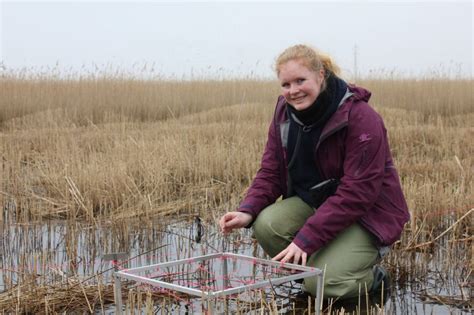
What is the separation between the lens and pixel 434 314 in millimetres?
3180

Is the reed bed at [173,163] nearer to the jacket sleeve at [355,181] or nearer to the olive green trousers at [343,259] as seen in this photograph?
the olive green trousers at [343,259]

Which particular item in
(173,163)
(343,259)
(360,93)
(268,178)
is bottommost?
(343,259)

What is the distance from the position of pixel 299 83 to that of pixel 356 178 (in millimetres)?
510

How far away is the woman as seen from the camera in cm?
316

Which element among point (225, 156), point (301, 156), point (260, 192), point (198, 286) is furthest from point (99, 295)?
point (225, 156)

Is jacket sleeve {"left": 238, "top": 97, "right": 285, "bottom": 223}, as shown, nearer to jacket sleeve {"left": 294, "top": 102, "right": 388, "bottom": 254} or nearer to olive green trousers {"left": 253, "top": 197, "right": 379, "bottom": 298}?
olive green trousers {"left": 253, "top": 197, "right": 379, "bottom": 298}

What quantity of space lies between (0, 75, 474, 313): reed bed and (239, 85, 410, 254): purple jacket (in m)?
0.47

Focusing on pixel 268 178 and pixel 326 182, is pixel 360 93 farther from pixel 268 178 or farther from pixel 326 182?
pixel 268 178

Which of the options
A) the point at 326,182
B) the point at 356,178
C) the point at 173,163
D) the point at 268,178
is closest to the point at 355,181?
the point at 356,178

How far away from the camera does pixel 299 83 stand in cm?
320

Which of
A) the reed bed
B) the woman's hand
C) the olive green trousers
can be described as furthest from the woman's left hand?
the reed bed

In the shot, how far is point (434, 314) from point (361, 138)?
2.89 feet

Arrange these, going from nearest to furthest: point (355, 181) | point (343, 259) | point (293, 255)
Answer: point (293, 255) → point (355, 181) → point (343, 259)

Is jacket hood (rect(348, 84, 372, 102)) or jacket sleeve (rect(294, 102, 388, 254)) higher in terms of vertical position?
jacket hood (rect(348, 84, 372, 102))
